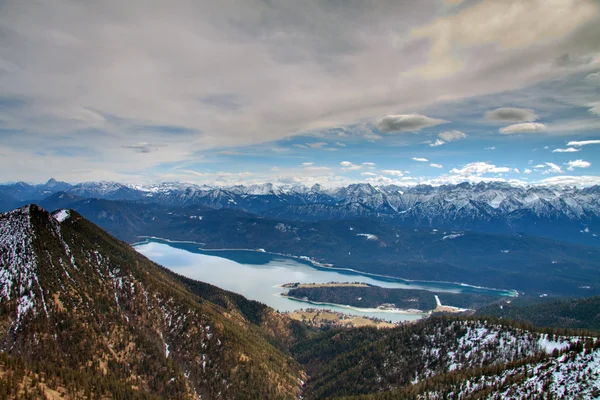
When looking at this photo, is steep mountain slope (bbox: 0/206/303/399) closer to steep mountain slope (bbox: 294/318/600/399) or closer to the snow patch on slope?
the snow patch on slope

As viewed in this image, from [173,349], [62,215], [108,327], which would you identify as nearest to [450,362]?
[173,349]

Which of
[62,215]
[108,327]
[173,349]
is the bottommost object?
[173,349]

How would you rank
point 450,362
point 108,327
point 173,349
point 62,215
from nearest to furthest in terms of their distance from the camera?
point 108,327 < point 173,349 < point 450,362 < point 62,215

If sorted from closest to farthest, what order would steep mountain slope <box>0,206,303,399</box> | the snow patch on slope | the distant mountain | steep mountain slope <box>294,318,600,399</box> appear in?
steep mountain slope <box>294,318,600,399</box>, the distant mountain, steep mountain slope <box>0,206,303,399</box>, the snow patch on slope

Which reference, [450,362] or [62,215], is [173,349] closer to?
[62,215]

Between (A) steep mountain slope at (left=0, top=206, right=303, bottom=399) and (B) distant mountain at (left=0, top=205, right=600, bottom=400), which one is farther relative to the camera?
(A) steep mountain slope at (left=0, top=206, right=303, bottom=399)

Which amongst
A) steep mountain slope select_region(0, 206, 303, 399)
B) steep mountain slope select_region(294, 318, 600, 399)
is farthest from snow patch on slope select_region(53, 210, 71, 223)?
steep mountain slope select_region(294, 318, 600, 399)

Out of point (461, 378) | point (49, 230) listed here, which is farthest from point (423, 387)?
point (49, 230)
